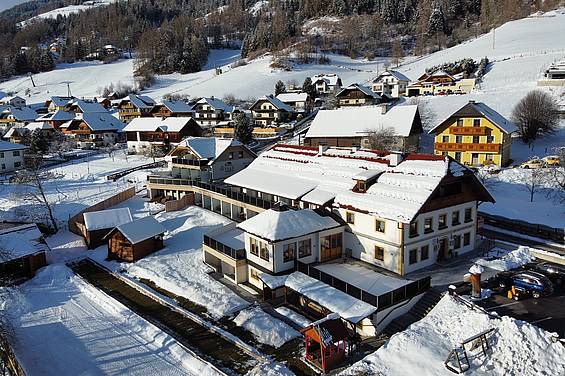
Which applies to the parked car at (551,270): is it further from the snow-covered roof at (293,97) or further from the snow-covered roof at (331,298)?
the snow-covered roof at (293,97)

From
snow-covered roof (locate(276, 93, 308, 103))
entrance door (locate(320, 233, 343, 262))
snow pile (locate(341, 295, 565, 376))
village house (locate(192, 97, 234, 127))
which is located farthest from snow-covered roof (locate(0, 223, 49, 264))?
snow-covered roof (locate(276, 93, 308, 103))

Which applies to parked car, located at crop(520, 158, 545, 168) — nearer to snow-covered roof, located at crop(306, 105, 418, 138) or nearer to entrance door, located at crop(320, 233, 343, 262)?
snow-covered roof, located at crop(306, 105, 418, 138)

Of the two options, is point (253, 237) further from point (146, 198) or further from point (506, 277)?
point (146, 198)

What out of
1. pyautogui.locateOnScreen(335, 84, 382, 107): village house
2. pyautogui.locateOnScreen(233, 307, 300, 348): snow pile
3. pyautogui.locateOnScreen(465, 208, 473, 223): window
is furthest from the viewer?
pyautogui.locateOnScreen(335, 84, 382, 107): village house

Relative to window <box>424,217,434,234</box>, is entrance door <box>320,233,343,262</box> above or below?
below

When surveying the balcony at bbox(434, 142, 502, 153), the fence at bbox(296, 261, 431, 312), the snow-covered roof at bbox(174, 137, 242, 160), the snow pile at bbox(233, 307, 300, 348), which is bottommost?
the snow pile at bbox(233, 307, 300, 348)

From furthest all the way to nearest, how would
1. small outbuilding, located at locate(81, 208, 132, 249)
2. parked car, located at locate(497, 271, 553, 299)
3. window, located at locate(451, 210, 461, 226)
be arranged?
small outbuilding, located at locate(81, 208, 132, 249) < window, located at locate(451, 210, 461, 226) < parked car, located at locate(497, 271, 553, 299)

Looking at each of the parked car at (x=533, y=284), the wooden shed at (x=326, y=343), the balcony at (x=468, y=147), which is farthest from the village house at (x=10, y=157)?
the parked car at (x=533, y=284)
